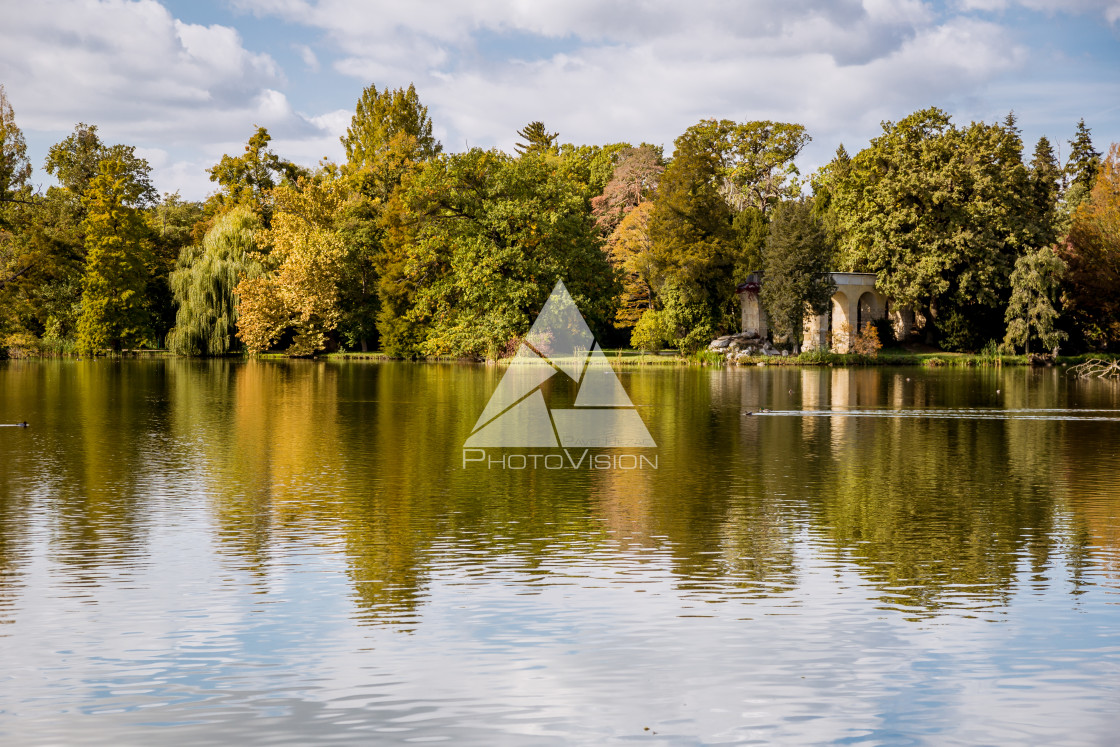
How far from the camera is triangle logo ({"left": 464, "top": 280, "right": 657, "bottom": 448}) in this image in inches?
904

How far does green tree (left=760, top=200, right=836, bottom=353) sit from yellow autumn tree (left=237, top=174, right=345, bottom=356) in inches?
1129

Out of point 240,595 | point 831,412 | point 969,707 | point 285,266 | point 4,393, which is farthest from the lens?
point 285,266

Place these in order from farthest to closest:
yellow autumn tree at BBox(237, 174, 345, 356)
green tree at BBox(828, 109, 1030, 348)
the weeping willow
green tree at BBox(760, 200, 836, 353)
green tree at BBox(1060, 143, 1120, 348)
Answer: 1. yellow autumn tree at BBox(237, 174, 345, 356)
2. the weeping willow
3. green tree at BBox(1060, 143, 1120, 348)
4. green tree at BBox(828, 109, 1030, 348)
5. green tree at BBox(760, 200, 836, 353)

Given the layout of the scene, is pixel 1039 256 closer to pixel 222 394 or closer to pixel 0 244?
pixel 222 394

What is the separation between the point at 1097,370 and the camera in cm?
5459

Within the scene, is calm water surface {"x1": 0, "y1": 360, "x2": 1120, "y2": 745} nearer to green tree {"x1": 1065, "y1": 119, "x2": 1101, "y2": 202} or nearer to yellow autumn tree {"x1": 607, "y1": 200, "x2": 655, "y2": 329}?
yellow autumn tree {"x1": 607, "y1": 200, "x2": 655, "y2": 329}

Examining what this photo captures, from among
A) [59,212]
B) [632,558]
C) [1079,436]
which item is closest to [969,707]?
[632,558]

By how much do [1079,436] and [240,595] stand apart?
67.3 feet

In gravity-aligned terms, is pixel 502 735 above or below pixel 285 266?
below

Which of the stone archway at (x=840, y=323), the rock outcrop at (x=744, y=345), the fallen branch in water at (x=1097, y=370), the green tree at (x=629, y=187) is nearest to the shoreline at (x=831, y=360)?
the rock outcrop at (x=744, y=345)

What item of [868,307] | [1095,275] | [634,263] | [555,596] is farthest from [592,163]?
[555,596]

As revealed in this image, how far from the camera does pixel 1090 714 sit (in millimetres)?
6516

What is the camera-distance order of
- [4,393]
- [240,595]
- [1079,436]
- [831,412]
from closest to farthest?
1. [240,595]
2. [1079,436]
3. [831,412]
4. [4,393]

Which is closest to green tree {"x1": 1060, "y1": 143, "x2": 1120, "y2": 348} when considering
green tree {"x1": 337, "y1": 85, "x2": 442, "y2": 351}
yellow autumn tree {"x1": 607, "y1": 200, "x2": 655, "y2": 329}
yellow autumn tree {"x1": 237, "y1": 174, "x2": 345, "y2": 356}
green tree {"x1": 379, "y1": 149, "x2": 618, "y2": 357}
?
yellow autumn tree {"x1": 607, "y1": 200, "x2": 655, "y2": 329}
